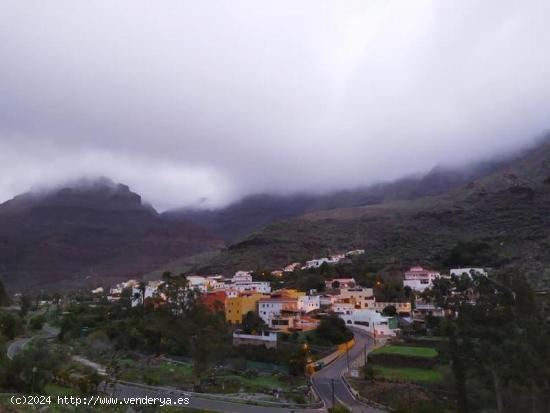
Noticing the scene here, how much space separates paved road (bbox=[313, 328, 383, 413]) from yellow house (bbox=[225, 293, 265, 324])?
50.1 ft

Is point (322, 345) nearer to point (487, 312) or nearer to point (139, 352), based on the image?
point (139, 352)

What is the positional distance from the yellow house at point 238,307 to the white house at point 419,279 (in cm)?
2448

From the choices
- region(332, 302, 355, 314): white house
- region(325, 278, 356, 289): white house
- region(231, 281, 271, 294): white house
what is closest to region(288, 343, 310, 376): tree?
region(332, 302, 355, 314): white house

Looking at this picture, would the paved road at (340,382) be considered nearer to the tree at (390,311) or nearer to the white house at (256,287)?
the tree at (390,311)

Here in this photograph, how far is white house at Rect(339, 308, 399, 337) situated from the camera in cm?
5628

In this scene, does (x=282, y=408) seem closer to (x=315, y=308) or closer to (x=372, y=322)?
(x=372, y=322)

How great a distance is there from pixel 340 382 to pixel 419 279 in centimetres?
3944

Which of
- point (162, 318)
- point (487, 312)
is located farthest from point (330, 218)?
point (487, 312)

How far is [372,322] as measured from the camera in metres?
58.1

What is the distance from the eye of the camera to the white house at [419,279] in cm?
7349

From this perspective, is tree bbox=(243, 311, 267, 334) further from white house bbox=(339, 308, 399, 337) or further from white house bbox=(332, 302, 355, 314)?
white house bbox=(339, 308, 399, 337)

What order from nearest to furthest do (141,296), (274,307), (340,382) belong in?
(340,382)
(274,307)
(141,296)

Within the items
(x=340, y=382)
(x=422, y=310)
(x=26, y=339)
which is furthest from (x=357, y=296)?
(x=26, y=339)

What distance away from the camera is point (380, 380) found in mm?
38281
